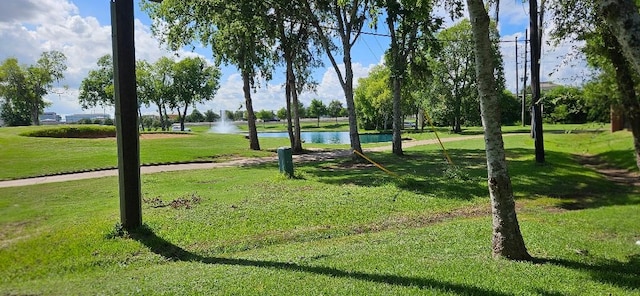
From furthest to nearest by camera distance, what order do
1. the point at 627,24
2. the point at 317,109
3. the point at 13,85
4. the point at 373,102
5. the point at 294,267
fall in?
the point at 317,109
the point at 373,102
the point at 13,85
the point at 294,267
the point at 627,24

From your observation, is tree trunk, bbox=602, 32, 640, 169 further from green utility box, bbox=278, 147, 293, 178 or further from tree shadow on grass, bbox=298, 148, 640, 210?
green utility box, bbox=278, 147, 293, 178

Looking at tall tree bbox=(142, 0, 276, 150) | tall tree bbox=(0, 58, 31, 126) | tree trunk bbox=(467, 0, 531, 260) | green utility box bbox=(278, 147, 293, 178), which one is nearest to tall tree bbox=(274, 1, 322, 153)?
tall tree bbox=(142, 0, 276, 150)

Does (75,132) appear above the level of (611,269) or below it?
above

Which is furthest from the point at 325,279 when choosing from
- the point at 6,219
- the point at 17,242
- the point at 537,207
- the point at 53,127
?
the point at 53,127

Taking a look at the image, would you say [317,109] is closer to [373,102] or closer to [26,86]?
[373,102]

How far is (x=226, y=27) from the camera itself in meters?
19.0

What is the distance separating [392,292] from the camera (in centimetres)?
435

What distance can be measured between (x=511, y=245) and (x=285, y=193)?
23.1 feet

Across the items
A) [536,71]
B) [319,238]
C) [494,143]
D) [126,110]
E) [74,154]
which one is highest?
[536,71]

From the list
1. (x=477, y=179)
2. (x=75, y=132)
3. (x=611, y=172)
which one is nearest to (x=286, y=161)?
(x=477, y=179)

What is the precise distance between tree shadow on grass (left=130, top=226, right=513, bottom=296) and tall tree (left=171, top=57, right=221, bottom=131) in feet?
178

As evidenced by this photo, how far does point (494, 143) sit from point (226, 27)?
1569cm

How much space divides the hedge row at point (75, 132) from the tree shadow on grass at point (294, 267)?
26099mm

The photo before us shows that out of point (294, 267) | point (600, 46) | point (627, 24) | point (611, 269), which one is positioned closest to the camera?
point (627, 24)
